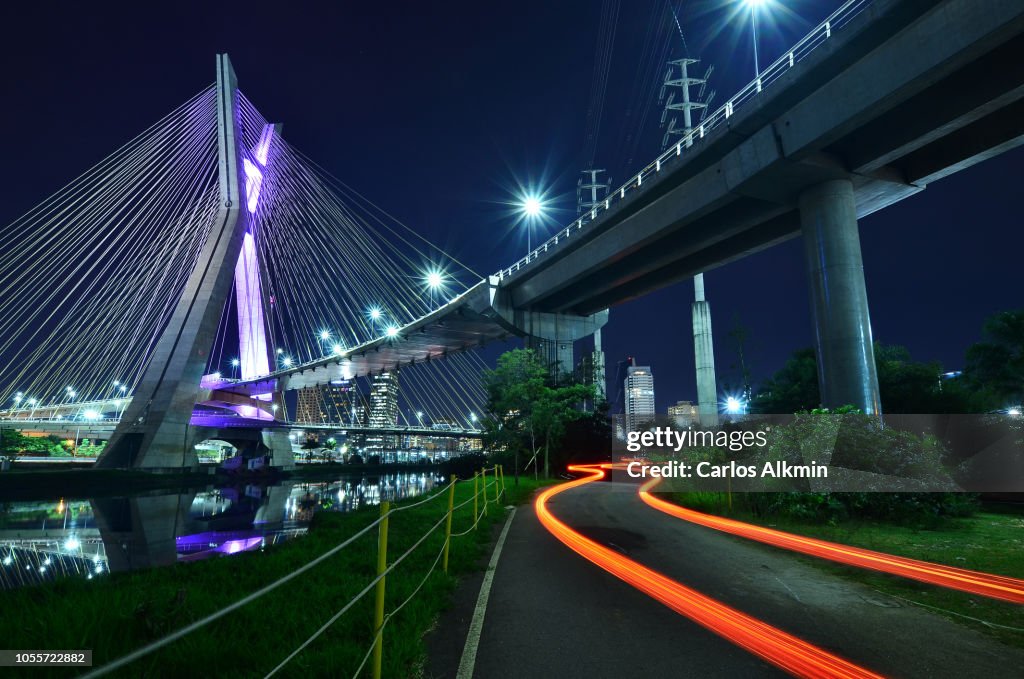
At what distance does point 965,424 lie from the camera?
19469 millimetres

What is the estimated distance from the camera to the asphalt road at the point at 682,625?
4.77m

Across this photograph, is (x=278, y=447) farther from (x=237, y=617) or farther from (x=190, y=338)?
(x=237, y=617)

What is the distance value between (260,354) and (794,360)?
4686 centimetres

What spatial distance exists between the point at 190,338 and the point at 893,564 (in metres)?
37.8

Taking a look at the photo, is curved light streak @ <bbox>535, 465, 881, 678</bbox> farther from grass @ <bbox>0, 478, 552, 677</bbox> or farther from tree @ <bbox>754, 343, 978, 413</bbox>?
tree @ <bbox>754, 343, 978, 413</bbox>

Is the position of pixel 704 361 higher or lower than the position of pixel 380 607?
higher

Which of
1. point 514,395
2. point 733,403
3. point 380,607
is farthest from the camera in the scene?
point 733,403

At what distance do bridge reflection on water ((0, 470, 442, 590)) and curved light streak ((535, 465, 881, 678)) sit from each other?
8.26 m

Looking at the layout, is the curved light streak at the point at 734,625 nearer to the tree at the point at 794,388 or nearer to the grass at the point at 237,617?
the grass at the point at 237,617

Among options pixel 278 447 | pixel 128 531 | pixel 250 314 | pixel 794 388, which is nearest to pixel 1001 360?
pixel 794 388

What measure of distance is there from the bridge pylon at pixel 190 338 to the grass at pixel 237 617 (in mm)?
29065

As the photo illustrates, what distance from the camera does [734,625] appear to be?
19.2 ft

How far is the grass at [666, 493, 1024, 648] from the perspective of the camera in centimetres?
608
